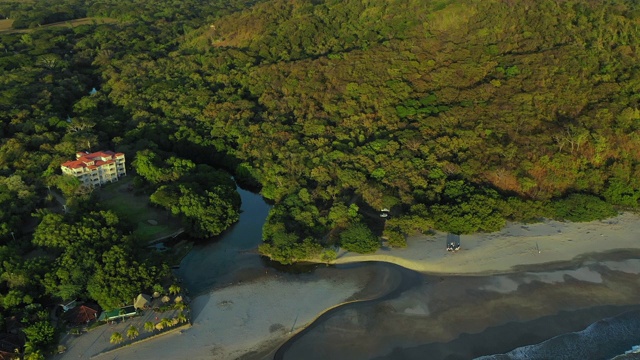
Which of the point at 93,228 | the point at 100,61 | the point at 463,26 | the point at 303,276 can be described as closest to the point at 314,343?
the point at 303,276

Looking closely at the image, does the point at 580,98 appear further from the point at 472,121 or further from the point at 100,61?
the point at 100,61

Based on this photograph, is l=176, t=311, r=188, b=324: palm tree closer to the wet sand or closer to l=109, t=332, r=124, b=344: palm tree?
l=109, t=332, r=124, b=344: palm tree

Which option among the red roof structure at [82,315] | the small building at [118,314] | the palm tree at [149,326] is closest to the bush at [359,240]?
A: the palm tree at [149,326]

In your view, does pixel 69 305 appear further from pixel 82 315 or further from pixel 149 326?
pixel 149 326

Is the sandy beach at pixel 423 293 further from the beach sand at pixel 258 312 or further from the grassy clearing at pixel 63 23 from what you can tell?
the grassy clearing at pixel 63 23

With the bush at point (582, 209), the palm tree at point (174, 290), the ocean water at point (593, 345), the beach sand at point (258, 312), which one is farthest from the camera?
the bush at point (582, 209)

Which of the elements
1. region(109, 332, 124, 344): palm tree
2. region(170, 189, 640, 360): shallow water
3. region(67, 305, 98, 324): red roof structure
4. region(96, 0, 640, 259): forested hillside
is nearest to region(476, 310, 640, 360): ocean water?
region(170, 189, 640, 360): shallow water
